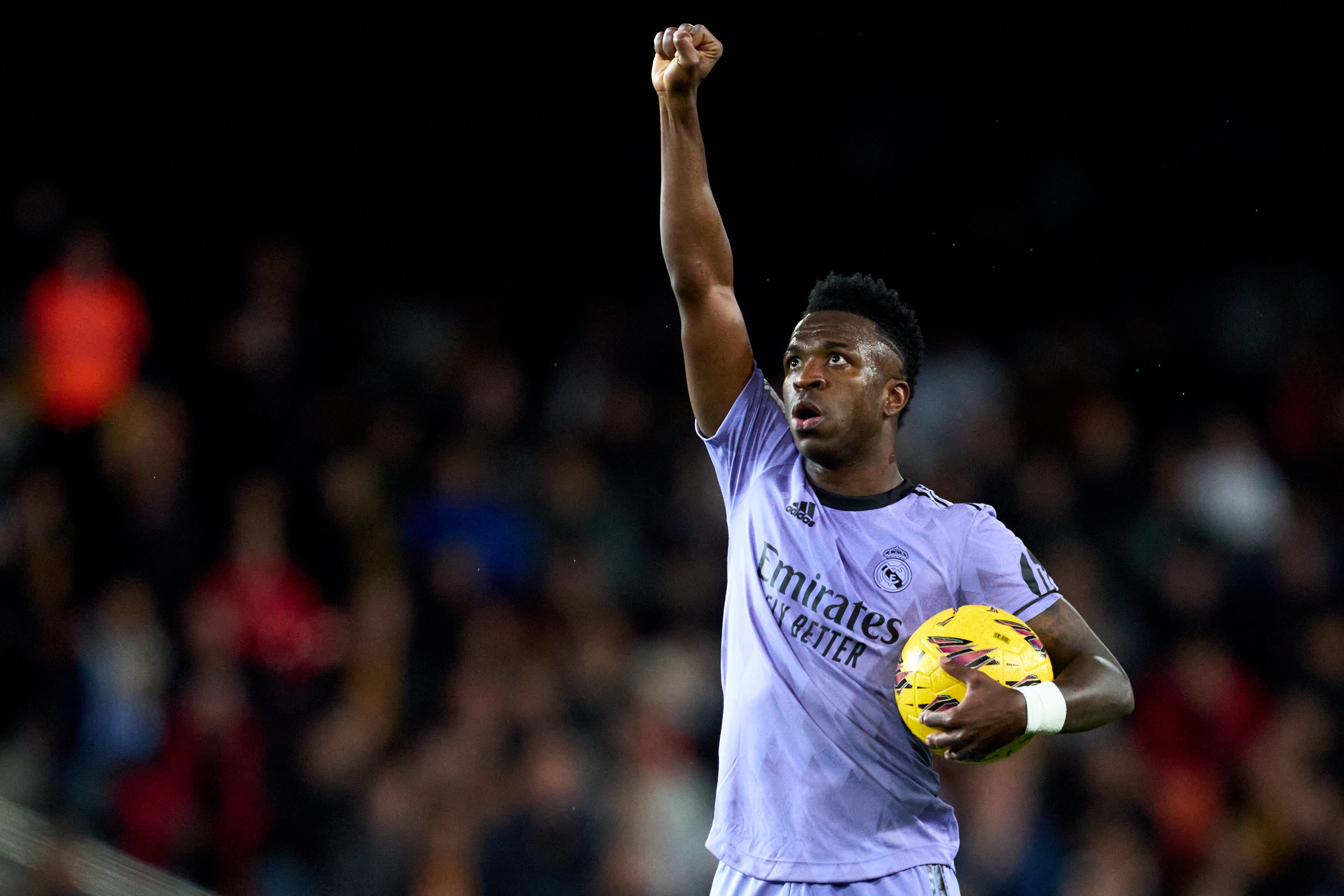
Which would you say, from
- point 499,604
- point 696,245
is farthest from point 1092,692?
point 499,604

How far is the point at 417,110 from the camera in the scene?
10.6m

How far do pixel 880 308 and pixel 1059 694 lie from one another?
126 cm

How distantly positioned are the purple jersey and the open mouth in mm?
183

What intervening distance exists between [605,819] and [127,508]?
2.90 metres

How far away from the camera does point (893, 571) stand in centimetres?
386

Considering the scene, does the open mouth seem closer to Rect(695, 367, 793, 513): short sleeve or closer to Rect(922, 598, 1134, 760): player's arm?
Rect(695, 367, 793, 513): short sleeve

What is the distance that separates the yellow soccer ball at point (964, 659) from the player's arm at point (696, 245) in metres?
0.97

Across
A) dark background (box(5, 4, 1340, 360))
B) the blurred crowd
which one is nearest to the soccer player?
the blurred crowd

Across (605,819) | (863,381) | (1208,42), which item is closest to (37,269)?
(605,819)

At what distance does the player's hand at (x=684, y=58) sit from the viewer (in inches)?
163

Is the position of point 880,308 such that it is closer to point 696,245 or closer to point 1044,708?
point 696,245

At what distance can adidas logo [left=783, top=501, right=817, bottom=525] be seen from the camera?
400 cm

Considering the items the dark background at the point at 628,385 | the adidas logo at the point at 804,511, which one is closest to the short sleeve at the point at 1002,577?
the adidas logo at the point at 804,511

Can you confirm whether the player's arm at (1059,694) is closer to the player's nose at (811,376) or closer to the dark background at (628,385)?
the player's nose at (811,376)
